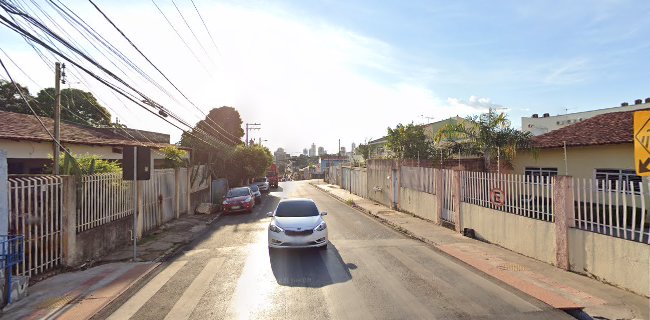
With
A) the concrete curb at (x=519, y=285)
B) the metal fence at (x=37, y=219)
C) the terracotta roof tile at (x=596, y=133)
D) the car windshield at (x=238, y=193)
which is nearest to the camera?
the concrete curb at (x=519, y=285)

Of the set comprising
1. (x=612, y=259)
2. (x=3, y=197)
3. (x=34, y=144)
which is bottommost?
(x=612, y=259)

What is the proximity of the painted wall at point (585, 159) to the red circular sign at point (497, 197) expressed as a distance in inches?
267

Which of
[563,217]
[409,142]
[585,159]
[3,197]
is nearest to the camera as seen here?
[3,197]

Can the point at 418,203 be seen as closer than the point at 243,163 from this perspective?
Yes

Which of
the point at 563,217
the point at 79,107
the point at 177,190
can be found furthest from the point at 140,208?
the point at 79,107

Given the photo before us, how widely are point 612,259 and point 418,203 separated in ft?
35.4

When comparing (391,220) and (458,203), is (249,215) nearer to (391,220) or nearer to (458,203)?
(391,220)

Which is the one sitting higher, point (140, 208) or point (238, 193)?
point (140, 208)

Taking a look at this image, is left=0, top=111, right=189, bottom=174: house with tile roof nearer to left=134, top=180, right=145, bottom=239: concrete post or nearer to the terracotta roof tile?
left=134, top=180, right=145, bottom=239: concrete post

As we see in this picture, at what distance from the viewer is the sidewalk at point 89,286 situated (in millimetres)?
6277

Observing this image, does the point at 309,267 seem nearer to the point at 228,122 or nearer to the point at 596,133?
the point at 596,133

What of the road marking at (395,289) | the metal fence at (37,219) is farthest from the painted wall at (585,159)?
the metal fence at (37,219)

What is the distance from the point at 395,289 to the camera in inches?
287

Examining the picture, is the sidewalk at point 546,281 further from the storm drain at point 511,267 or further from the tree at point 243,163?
the tree at point 243,163
